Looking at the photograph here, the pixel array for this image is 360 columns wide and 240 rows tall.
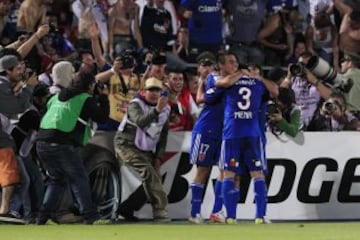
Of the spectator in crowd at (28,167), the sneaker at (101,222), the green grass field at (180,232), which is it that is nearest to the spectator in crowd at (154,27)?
the spectator in crowd at (28,167)

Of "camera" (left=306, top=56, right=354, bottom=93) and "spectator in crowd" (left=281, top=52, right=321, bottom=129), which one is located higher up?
"camera" (left=306, top=56, right=354, bottom=93)

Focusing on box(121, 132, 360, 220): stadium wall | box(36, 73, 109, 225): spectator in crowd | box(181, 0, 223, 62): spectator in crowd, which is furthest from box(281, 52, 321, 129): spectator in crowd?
box(36, 73, 109, 225): spectator in crowd

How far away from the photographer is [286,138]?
Answer: 16.3m

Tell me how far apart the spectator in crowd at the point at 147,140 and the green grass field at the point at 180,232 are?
3.57ft

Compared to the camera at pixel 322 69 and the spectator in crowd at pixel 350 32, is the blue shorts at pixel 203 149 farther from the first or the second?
the spectator in crowd at pixel 350 32

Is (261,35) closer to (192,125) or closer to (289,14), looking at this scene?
(289,14)

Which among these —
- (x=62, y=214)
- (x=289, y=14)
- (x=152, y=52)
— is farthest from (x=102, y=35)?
(x=62, y=214)

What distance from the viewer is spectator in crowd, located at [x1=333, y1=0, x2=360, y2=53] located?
64.6 ft

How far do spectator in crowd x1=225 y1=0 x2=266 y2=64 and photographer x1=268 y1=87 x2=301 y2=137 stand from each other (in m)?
3.32

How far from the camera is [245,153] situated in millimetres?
14859

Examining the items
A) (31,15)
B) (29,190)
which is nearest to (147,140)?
(29,190)

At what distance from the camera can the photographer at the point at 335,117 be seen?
16.8 metres

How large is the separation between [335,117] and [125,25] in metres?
4.11

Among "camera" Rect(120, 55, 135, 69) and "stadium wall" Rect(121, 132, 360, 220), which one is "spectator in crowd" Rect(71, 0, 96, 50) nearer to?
"camera" Rect(120, 55, 135, 69)
